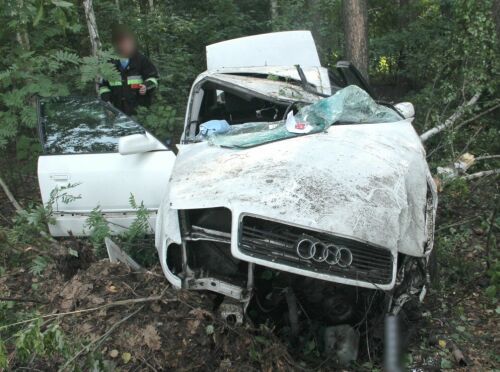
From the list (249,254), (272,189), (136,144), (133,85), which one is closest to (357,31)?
(133,85)

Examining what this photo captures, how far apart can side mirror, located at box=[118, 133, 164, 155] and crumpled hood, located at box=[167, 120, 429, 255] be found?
27.4 inches

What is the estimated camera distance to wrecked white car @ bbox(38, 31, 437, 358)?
109 inches

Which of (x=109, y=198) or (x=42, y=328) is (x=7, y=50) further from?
(x=42, y=328)

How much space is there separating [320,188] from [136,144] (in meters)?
1.82

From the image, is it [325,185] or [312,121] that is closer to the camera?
[325,185]

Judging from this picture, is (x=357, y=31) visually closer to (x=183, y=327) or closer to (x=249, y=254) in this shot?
(x=249, y=254)

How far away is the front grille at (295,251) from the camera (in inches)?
108

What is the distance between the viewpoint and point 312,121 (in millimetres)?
3846

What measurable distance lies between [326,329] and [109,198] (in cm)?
209

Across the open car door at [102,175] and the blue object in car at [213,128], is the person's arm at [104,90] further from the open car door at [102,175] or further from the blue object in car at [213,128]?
the blue object in car at [213,128]

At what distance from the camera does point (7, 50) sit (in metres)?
5.62

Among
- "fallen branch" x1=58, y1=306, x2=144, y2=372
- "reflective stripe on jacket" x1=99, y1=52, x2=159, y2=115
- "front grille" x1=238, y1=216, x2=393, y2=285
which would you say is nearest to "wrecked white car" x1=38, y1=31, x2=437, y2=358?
"front grille" x1=238, y1=216, x2=393, y2=285

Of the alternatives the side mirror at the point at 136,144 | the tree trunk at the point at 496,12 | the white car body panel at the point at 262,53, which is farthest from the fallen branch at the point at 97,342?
the tree trunk at the point at 496,12

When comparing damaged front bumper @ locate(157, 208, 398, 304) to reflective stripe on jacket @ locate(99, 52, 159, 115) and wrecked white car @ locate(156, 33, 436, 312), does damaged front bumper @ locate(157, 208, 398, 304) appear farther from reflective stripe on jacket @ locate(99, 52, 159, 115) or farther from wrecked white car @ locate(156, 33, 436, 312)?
reflective stripe on jacket @ locate(99, 52, 159, 115)
